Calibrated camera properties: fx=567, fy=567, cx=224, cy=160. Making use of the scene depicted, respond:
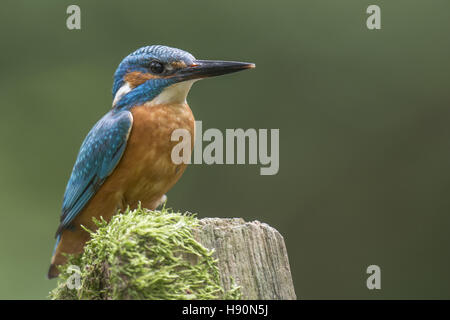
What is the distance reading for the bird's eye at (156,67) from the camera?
14.1 ft

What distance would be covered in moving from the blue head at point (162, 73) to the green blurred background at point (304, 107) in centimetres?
273

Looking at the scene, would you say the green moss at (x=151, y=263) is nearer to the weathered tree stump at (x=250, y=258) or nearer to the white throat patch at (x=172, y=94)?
the weathered tree stump at (x=250, y=258)

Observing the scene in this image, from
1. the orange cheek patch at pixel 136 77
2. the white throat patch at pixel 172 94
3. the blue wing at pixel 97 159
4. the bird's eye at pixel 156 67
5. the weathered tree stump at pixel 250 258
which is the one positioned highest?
the bird's eye at pixel 156 67

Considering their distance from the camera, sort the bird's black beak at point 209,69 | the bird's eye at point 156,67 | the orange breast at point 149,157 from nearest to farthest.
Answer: the orange breast at point 149,157, the bird's black beak at point 209,69, the bird's eye at point 156,67

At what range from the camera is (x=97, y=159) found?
417 cm

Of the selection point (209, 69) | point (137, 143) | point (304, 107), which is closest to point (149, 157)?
point (137, 143)

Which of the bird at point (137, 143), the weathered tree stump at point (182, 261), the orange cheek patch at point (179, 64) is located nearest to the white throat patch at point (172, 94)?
the bird at point (137, 143)

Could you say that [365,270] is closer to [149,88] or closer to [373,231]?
[373,231]

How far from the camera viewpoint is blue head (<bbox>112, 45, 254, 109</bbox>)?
420 centimetres

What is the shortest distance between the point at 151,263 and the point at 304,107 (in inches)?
207

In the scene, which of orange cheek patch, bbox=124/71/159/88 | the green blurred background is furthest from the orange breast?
the green blurred background

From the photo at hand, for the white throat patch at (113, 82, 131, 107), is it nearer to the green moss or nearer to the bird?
the bird

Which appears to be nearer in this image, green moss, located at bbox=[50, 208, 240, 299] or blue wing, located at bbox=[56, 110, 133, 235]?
green moss, located at bbox=[50, 208, 240, 299]
